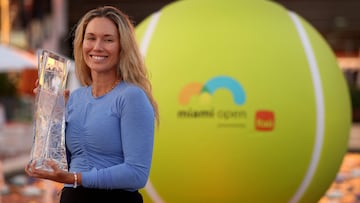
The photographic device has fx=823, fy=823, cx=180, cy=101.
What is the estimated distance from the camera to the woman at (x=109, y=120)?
2.95 metres

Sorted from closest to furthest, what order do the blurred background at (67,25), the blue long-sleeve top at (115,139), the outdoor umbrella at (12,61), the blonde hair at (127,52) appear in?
1. the blue long-sleeve top at (115,139)
2. the blonde hair at (127,52)
3. the outdoor umbrella at (12,61)
4. the blurred background at (67,25)

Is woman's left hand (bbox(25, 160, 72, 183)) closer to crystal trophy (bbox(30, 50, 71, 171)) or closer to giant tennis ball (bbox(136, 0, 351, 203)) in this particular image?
crystal trophy (bbox(30, 50, 71, 171))

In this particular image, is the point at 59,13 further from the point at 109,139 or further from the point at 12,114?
the point at 109,139

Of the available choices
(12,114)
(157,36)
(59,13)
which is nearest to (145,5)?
(59,13)

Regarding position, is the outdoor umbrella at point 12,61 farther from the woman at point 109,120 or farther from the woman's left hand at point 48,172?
the woman's left hand at point 48,172

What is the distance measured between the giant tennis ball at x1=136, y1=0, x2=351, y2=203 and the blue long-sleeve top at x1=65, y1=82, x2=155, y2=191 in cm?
238

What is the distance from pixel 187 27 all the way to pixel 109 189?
2868 mm

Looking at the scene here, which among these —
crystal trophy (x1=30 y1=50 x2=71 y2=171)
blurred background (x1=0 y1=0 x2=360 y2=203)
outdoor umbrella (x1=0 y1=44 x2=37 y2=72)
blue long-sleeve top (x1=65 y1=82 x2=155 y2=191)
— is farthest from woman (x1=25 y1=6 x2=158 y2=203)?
blurred background (x1=0 y1=0 x2=360 y2=203)

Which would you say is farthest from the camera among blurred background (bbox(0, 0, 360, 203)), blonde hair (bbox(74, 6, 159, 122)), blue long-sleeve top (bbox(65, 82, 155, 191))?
blurred background (bbox(0, 0, 360, 203))

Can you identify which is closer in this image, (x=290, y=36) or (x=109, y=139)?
(x=109, y=139)

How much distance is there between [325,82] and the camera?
19.0ft

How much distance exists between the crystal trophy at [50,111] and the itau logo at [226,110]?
2521 mm

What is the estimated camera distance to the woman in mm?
2947

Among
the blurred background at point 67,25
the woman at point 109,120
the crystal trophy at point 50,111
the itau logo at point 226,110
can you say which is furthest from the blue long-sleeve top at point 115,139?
the blurred background at point 67,25
